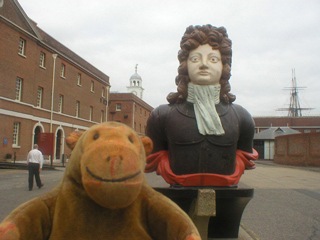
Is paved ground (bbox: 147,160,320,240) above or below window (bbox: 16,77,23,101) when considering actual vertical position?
below

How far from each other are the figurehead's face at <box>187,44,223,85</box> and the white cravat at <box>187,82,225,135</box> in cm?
6

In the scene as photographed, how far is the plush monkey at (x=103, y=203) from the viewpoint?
1.26m

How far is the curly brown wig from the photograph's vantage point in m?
2.67

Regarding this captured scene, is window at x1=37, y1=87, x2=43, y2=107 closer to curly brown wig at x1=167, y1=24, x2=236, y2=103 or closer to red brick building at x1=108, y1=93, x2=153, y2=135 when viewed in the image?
red brick building at x1=108, y1=93, x2=153, y2=135

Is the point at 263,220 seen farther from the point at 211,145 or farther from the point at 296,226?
the point at 211,145

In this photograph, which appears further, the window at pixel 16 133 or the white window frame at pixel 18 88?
the white window frame at pixel 18 88

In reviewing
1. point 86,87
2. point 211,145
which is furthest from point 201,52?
point 86,87

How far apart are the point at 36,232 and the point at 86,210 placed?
10.8 inches

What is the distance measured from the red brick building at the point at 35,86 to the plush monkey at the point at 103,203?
17634 mm

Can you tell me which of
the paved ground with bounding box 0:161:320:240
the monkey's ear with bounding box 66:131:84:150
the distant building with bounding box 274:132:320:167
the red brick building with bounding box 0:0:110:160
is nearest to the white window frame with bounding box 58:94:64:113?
the red brick building with bounding box 0:0:110:160

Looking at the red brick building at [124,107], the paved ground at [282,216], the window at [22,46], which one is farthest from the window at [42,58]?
the paved ground at [282,216]

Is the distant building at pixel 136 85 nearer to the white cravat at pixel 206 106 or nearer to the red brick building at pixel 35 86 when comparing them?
the red brick building at pixel 35 86

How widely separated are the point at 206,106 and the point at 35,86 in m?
20.4

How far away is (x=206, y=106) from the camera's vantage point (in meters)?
2.57
